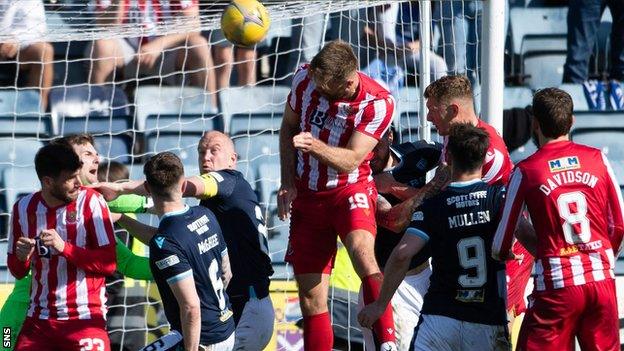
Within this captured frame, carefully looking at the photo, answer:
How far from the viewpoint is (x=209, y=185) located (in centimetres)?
639

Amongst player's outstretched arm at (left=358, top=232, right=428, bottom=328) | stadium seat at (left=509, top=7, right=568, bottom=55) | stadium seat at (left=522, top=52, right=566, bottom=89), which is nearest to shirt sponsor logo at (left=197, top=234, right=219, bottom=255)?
player's outstretched arm at (left=358, top=232, right=428, bottom=328)

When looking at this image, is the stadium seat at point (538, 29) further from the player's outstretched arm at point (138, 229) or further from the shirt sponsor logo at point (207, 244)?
the shirt sponsor logo at point (207, 244)

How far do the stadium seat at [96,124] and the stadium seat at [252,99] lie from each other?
0.82 metres

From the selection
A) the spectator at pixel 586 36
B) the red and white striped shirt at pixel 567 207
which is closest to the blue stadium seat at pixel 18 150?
the spectator at pixel 586 36

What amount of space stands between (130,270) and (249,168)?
3240mm

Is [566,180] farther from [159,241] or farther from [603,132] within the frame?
[603,132]

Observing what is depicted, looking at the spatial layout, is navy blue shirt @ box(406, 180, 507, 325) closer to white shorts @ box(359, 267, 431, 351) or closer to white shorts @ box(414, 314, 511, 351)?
white shorts @ box(414, 314, 511, 351)

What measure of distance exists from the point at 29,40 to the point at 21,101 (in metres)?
2.34

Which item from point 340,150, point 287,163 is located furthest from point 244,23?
point 340,150

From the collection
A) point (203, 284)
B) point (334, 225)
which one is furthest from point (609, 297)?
point (203, 284)

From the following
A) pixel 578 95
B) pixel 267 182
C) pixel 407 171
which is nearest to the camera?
pixel 407 171

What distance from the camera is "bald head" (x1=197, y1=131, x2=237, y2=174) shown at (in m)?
6.67

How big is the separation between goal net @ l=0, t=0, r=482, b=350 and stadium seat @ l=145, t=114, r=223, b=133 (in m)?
0.01

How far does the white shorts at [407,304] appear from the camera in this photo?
694 centimetres
